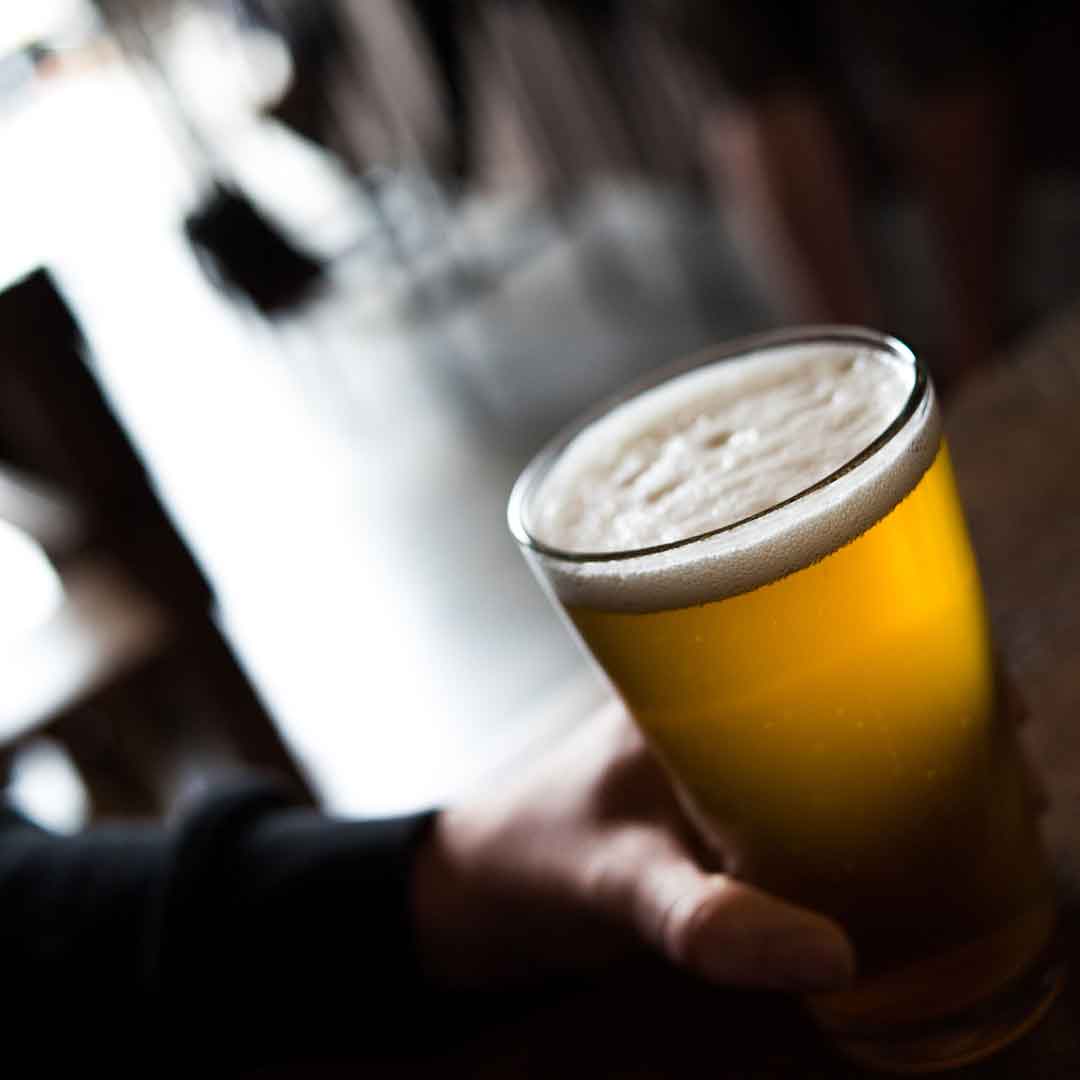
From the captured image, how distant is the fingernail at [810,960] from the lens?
1.81ft

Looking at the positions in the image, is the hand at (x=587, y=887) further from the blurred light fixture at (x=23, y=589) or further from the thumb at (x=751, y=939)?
the blurred light fixture at (x=23, y=589)

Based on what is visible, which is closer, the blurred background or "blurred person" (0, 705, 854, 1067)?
"blurred person" (0, 705, 854, 1067)

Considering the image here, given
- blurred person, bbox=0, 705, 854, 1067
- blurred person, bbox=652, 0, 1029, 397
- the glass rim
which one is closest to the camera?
the glass rim

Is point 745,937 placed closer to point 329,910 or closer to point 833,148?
point 329,910

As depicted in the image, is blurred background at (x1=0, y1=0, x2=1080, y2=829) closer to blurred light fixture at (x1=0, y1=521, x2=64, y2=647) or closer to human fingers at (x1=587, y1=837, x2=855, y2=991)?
blurred light fixture at (x1=0, y1=521, x2=64, y2=647)

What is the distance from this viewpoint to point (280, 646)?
382 cm

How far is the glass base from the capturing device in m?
0.59

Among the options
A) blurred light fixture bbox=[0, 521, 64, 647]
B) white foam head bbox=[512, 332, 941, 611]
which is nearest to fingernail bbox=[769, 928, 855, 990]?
white foam head bbox=[512, 332, 941, 611]

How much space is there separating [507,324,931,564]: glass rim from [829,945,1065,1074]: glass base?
0.26m

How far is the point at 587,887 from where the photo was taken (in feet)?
2.34

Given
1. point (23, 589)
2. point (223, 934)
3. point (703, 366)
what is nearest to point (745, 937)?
point (703, 366)

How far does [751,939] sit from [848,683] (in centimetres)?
12

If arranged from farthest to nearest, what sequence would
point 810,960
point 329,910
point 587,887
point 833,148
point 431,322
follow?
point 431,322
point 833,148
point 329,910
point 587,887
point 810,960

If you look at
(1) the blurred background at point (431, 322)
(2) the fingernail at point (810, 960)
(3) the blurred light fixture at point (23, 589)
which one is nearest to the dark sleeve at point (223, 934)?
(1) the blurred background at point (431, 322)
